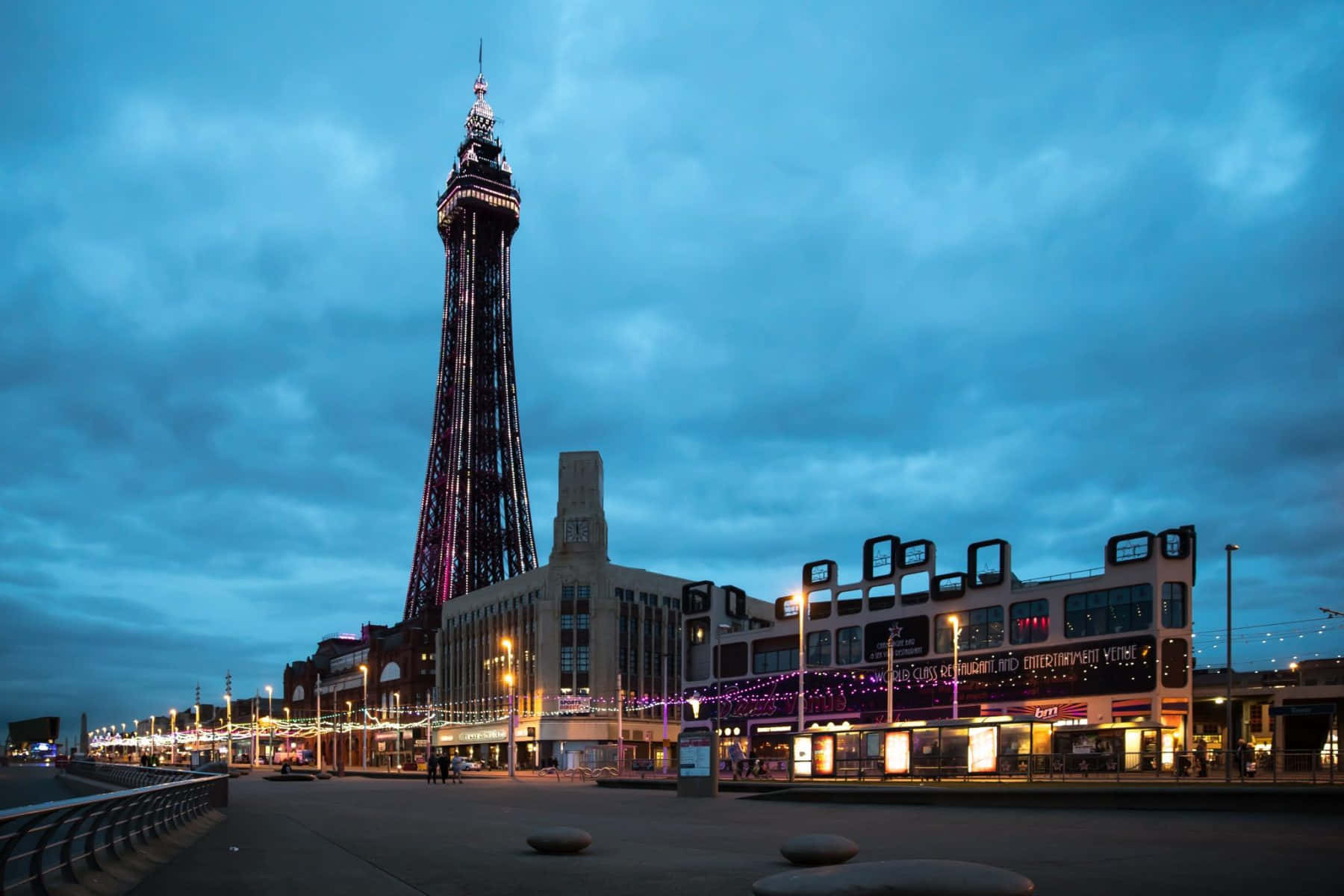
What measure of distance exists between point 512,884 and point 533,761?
3623 inches

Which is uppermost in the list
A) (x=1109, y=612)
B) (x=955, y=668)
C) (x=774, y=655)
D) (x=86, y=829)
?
(x=86, y=829)

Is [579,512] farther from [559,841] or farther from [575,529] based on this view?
[559,841]

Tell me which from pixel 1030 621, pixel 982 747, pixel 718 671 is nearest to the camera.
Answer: pixel 982 747

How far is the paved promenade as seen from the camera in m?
14.4

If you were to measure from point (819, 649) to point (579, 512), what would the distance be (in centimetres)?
3147

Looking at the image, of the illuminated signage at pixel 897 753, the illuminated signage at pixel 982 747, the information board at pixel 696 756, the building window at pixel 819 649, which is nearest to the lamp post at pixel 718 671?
the building window at pixel 819 649

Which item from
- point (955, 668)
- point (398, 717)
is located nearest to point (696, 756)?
point (955, 668)

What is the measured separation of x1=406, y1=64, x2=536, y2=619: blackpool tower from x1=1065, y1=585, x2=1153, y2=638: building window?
3584 inches

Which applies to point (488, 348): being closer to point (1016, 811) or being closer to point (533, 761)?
point (533, 761)

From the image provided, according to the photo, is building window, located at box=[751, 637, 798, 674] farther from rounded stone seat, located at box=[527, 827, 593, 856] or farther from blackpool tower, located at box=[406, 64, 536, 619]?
rounded stone seat, located at box=[527, 827, 593, 856]

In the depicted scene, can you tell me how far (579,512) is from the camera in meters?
109

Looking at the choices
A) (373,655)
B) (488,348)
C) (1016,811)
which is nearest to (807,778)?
(1016,811)

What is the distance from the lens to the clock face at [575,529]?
357ft

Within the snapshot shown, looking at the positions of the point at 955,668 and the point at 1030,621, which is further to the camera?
the point at 1030,621
